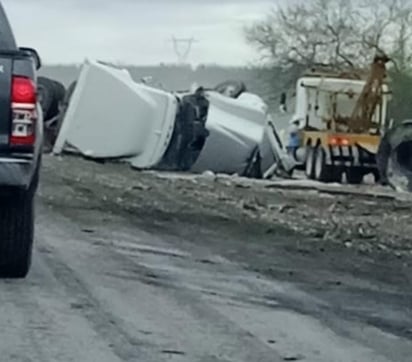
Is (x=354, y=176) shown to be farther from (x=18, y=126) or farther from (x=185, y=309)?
(x=18, y=126)

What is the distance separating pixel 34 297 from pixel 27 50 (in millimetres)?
1865

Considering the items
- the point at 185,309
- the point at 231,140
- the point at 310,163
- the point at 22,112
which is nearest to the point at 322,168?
the point at 310,163

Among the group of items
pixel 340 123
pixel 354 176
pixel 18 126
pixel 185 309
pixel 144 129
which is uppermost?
pixel 18 126

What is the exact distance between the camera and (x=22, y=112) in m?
10.8

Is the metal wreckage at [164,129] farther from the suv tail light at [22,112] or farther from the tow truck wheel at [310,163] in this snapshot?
the suv tail light at [22,112]

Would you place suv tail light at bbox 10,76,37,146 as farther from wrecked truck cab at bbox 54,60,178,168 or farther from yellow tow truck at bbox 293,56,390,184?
yellow tow truck at bbox 293,56,390,184

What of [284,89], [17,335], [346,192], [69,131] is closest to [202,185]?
[346,192]

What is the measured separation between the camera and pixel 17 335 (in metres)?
9.68

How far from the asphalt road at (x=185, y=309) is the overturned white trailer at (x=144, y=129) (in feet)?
65.3

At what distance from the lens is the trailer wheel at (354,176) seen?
135 feet

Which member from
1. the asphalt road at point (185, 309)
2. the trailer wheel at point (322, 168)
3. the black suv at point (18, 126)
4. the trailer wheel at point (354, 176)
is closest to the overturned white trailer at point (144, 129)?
the trailer wheel at point (354, 176)

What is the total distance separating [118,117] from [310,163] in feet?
27.8

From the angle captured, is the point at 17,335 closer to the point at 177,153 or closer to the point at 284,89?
the point at 177,153

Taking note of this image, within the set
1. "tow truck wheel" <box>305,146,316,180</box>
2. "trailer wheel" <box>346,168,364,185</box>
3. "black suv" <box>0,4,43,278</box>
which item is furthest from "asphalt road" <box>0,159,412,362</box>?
"tow truck wheel" <box>305,146,316,180</box>
